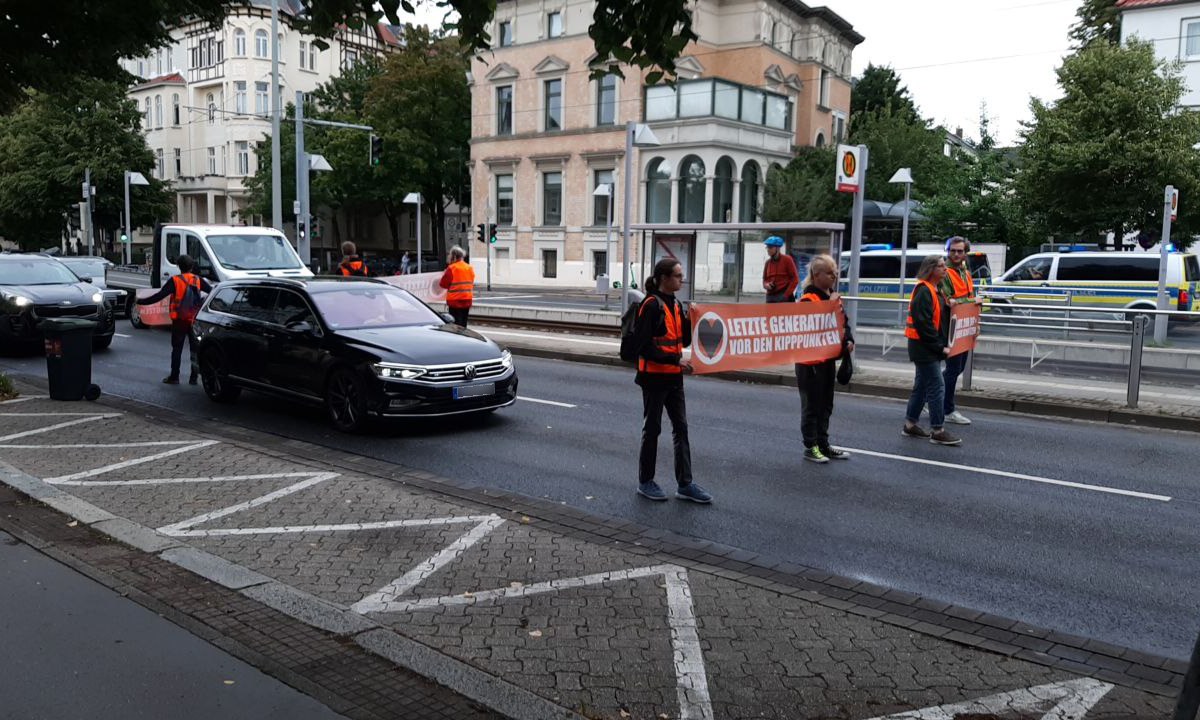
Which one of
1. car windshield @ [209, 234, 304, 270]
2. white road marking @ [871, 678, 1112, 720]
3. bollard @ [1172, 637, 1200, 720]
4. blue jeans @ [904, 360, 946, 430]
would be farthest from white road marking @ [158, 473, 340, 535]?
car windshield @ [209, 234, 304, 270]

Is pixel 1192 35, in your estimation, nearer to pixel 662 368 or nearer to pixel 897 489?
pixel 897 489

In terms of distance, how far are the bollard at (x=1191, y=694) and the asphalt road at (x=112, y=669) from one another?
3.06 metres

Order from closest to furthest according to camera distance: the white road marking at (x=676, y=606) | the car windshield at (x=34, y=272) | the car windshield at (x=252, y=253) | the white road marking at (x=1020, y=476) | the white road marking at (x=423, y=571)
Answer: the white road marking at (x=676, y=606) → the white road marking at (x=423, y=571) → the white road marking at (x=1020, y=476) → the car windshield at (x=34, y=272) → the car windshield at (x=252, y=253)

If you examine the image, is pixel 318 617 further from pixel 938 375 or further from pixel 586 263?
pixel 586 263

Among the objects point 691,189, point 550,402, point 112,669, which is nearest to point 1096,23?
point 691,189

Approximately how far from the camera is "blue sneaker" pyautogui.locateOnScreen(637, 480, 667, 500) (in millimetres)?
7504

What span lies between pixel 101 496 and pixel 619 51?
4.82 meters

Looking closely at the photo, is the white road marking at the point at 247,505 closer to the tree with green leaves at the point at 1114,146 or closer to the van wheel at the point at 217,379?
the van wheel at the point at 217,379

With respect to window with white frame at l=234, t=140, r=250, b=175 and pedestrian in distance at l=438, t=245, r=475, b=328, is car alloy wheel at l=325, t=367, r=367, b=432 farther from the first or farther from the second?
window with white frame at l=234, t=140, r=250, b=175

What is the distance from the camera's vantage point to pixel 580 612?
494 centimetres

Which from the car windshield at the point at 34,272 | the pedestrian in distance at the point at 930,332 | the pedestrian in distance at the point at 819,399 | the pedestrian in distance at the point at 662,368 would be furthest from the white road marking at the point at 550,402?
the car windshield at the point at 34,272

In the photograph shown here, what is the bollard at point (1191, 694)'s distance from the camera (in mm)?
3234

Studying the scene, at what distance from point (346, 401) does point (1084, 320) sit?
11059 millimetres

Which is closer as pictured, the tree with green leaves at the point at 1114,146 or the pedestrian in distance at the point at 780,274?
the pedestrian in distance at the point at 780,274
